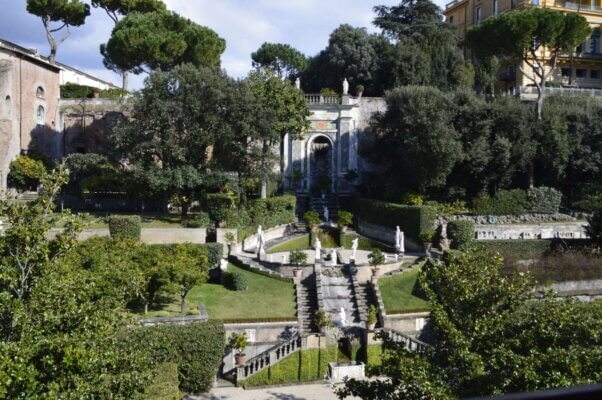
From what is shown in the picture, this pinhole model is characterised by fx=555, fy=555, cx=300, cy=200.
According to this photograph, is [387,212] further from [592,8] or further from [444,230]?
[592,8]

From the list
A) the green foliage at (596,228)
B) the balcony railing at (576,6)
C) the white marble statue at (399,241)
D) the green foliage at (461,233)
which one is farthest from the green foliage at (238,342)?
the balcony railing at (576,6)

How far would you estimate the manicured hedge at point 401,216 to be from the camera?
3078cm

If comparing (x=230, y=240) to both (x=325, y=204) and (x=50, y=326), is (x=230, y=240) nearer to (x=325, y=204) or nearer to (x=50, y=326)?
(x=325, y=204)

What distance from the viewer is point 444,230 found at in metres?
29.9

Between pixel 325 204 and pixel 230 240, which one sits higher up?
pixel 325 204

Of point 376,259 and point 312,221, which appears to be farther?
point 312,221

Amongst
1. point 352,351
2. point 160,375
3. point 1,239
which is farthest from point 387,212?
point 1,239

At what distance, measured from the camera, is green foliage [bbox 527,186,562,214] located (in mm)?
34688

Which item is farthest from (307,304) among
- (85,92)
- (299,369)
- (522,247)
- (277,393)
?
(85,92)

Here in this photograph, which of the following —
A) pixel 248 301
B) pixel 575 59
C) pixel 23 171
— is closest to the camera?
pixel 248 301

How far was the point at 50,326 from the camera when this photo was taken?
9.31 meters

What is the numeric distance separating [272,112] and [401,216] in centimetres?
951

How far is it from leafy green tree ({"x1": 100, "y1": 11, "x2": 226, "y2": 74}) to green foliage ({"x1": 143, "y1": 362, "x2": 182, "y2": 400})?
29007 mm

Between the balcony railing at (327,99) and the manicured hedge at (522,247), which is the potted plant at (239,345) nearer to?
the manicured hedge at (522,247)
